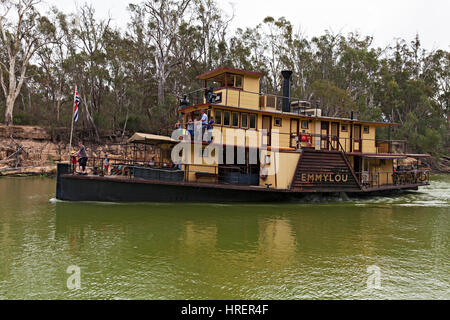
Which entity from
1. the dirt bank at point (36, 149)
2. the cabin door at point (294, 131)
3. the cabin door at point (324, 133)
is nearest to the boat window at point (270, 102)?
the cabin door at point (294, 131)

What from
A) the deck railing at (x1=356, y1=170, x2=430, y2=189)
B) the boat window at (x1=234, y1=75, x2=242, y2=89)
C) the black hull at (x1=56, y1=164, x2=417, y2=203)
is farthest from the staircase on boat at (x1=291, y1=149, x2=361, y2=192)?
the boat window at (x1=234, y1=75, x2=242, y2=89)

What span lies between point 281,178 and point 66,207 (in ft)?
26.5

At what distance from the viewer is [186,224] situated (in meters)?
10.5

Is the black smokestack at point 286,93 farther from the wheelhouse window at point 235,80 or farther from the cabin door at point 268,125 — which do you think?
the wheelhouse window at point 235,80

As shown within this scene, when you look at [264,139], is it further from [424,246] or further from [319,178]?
[424,246]

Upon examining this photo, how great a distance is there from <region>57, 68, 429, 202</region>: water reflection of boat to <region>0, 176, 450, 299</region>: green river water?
0.70 m

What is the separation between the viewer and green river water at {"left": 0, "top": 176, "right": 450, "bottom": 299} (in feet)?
18.9

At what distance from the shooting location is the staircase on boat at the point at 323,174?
1480 cm

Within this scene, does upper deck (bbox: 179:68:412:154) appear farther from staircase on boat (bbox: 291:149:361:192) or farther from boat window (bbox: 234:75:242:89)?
staircase on boat (bbox: 291:149:361:192)

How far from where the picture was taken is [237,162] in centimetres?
1505

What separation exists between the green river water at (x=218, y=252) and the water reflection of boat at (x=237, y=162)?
698 millimetres

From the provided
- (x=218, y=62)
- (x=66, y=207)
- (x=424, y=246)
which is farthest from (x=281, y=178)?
(x=218, y=62)

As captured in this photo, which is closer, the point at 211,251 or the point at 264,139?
the point at 211,251

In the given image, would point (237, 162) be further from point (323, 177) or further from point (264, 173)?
point (323, 177)
